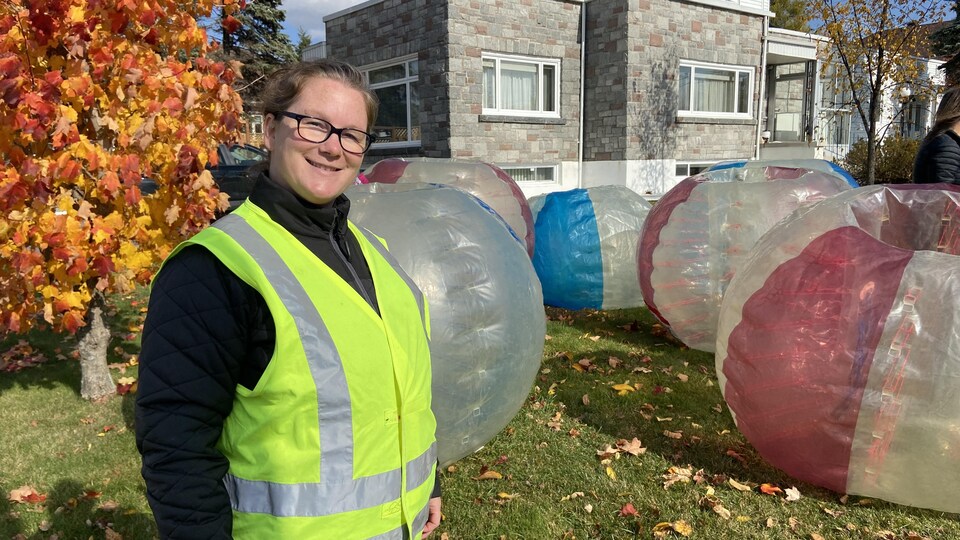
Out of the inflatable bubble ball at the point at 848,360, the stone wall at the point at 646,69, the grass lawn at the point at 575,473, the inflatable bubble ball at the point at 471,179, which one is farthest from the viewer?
the stone wall at the point at 646,69

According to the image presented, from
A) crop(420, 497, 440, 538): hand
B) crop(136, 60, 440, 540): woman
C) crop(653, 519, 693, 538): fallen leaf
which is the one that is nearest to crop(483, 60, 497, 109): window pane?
crop(653, 519, 693, 538): fallen leaf

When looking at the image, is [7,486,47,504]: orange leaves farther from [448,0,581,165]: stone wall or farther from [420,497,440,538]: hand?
[448,0,581,165]: stone wall

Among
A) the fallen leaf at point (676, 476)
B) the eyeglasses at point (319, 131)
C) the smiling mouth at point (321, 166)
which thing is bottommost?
the fallen leaf at point (676, 476)

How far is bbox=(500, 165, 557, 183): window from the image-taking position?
1585cm

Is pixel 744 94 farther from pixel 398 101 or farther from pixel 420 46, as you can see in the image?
pixel 398 101

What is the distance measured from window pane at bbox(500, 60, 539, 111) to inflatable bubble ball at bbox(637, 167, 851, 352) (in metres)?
9.76

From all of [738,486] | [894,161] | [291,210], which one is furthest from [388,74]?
[291,210]

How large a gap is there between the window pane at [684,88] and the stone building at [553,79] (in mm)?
38

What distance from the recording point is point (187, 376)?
4.71 feet

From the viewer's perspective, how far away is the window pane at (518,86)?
50.7ft

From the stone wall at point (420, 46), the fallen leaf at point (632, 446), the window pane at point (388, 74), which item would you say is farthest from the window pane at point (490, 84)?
the fallen leaf at point (632, 446)

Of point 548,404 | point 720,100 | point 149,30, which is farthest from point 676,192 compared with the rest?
point 720,100

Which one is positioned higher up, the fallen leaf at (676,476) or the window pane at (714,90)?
the window pane at (714,90)

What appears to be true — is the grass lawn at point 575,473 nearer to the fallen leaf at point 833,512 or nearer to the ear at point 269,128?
the fallen leaf at point 833,512
